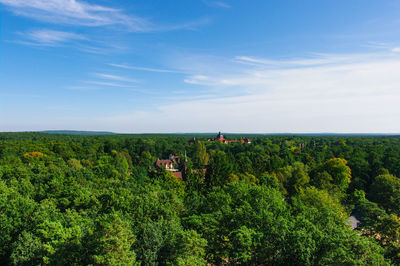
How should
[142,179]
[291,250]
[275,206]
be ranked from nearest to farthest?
[291,250] → [275,206] → [142,179]

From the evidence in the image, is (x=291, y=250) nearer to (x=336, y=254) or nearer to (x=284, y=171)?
(x=336, y=254)

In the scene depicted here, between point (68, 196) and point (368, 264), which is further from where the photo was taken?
point (68, 196)

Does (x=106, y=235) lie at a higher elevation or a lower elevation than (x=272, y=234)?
higher

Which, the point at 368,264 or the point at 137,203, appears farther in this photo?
the point at 137,203

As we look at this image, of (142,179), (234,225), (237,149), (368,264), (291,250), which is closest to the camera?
(368,264)

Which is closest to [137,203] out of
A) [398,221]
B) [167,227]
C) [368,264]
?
[167,227]

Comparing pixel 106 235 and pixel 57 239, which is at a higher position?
pixel 106 235

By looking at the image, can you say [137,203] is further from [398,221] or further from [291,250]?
[398,221]

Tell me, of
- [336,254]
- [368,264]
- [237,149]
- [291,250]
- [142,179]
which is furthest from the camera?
[237,149]

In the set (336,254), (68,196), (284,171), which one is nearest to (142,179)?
(68,196)
